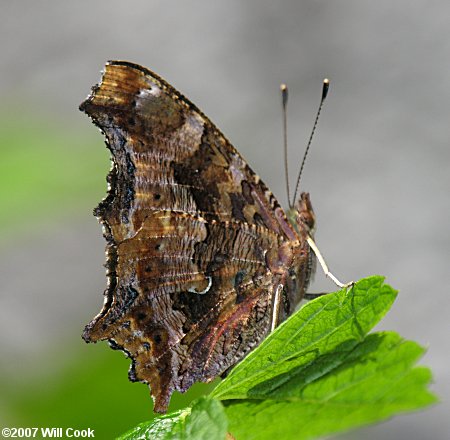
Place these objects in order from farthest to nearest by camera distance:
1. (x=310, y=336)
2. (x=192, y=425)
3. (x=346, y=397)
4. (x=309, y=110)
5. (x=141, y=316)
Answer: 1. (x=309, y=110)
2. (x=141, y=316)
3. (x=310, y=336)
4. (x=192, y=425)
5. (x=346, y=397)

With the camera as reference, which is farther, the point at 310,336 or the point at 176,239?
the point at 176,239

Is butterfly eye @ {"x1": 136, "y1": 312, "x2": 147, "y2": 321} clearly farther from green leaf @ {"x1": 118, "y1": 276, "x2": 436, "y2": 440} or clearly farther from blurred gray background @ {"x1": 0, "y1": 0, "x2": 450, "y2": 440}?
blurred gray background @ {"x1": 0, "y1": 0, "x2": 450, "y2": 440}

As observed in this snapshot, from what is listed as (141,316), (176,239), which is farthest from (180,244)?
(141,316)

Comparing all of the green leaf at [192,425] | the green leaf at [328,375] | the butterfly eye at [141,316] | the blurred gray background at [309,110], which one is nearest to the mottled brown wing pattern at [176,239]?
the butterfly eye at [141,316]

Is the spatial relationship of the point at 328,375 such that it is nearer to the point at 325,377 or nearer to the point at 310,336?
the point at 325,377

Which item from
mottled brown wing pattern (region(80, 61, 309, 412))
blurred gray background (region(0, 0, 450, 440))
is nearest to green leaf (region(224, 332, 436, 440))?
mottled brown wing pattern (region(80, 61, 309, 412))

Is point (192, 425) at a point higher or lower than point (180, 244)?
lower

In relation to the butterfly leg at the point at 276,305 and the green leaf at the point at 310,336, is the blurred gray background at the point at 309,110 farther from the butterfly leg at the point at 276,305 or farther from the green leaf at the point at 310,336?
the green leaf at the point at 310,336
